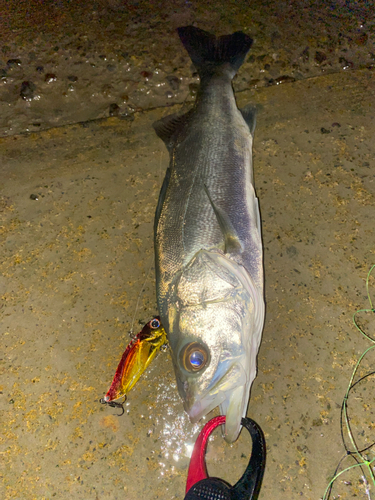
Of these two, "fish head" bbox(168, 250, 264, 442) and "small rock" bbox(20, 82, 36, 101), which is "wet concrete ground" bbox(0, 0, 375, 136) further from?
"fish head" bbox(168, 250, 264, 442)

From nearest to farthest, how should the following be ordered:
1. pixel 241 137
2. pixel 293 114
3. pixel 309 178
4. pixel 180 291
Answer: pixel 180 291 < pixel 241 137 < pixel 309 178 < pixel 293 114

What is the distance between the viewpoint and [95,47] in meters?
3.46

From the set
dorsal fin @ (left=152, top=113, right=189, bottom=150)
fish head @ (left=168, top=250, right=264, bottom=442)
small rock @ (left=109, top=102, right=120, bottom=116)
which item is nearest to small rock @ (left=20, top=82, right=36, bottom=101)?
small rock @ (left=109, top=102, right=120, bottom=116)

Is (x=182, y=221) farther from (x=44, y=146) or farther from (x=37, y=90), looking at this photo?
(x=37, y=90)

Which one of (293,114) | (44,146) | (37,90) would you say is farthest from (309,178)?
(37,90)

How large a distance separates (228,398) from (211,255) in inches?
33.3

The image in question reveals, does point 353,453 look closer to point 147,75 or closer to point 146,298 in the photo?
point 146,298

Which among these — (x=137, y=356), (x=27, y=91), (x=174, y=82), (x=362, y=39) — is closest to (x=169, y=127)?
(x=174, y=82)

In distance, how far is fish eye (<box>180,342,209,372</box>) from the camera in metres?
1.77

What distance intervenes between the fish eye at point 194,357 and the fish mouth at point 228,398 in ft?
0.42

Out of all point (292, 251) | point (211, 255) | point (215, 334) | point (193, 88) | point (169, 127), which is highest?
point (193, 88)

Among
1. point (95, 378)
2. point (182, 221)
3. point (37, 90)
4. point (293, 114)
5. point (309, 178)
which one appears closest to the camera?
point (182, 221)

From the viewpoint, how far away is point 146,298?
8.28 feet

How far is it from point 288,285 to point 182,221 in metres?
0.99
